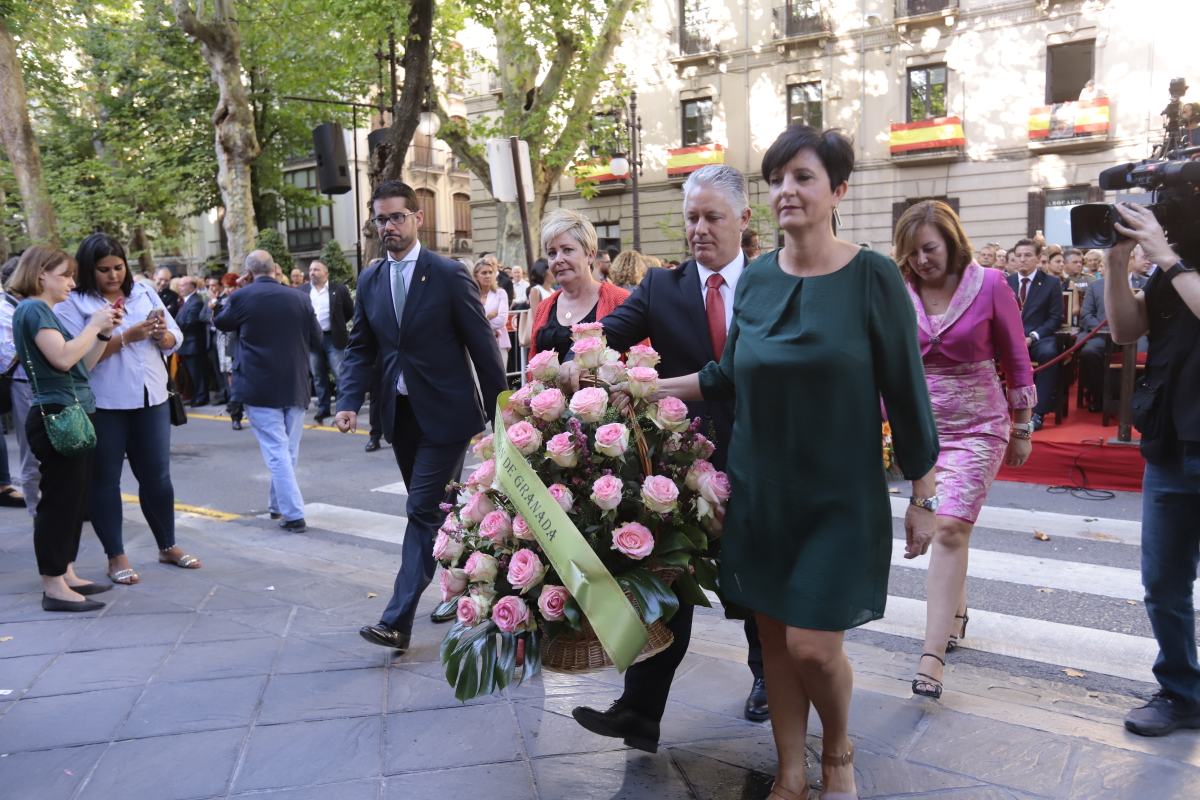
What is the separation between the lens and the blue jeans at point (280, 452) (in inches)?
293

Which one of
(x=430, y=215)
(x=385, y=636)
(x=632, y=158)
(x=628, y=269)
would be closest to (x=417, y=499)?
(x=385, y=636)

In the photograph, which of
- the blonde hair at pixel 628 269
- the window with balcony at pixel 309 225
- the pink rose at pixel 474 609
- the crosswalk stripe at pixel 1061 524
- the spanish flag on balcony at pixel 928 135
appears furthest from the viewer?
the window with balcony at pixel 309 225

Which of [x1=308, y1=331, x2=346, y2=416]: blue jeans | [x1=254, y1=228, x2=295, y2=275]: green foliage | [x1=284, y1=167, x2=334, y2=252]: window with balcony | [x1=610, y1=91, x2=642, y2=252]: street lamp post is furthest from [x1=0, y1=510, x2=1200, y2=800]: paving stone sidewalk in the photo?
[x1=284, y1=167, x2=334, y2=252]: window with balcony

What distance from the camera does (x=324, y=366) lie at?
1335 centimetres

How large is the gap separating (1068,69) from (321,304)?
1987 centimetres

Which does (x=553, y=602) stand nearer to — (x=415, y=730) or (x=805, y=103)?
(x=415, y=730)

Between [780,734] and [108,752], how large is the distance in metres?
2.35

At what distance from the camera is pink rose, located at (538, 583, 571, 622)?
2664mm

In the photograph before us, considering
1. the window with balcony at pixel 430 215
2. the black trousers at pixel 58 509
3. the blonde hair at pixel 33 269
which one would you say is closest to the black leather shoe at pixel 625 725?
the black trousers at pixel 58 509

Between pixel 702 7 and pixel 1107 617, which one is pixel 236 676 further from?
pixel 702 7

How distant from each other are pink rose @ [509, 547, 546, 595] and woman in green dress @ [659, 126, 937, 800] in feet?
1.95

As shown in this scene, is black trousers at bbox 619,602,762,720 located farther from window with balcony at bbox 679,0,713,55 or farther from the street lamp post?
window with balcony at bbox 679,0,713,55

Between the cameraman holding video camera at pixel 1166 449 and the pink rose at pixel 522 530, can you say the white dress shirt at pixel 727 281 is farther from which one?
the cameraman holding video camera at pixel 1166 449

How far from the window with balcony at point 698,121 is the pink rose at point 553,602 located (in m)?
28.5
